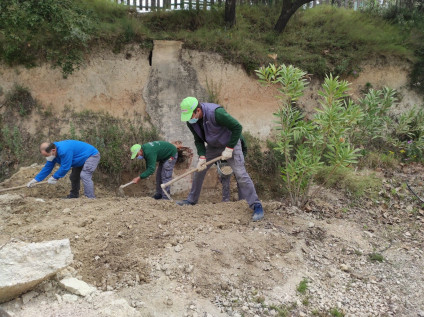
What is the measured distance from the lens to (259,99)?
8.19 metres

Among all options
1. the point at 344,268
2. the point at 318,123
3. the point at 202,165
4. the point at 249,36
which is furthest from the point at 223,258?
the point at 249,36

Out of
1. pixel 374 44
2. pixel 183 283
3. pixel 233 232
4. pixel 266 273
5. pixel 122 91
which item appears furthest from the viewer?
pixel 374 44

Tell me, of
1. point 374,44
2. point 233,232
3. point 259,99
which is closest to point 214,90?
point 259,99

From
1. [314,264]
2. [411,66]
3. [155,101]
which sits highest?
[411,66]

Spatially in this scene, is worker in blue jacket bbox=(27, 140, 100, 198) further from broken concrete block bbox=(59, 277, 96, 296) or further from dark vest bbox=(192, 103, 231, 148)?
broken concrete block bbox=(59, 277, 96, 296)

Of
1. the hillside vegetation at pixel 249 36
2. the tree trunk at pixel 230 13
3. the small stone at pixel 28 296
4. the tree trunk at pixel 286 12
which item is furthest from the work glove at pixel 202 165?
the tree trunk at pixel 286 12

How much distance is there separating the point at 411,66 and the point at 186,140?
590 centimetres

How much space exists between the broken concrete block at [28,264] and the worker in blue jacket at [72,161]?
2377mm

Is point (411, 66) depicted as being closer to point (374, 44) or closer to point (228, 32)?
point (374, 44)

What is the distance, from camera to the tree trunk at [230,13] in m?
8.09

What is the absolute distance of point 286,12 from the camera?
322 inches

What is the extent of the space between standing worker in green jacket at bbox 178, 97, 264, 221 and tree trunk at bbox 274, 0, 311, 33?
5017mm

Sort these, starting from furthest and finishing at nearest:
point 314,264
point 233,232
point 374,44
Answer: point 374,44, point 233,232, point 314,264

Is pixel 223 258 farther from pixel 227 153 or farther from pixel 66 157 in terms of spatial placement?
pixel 66 157
